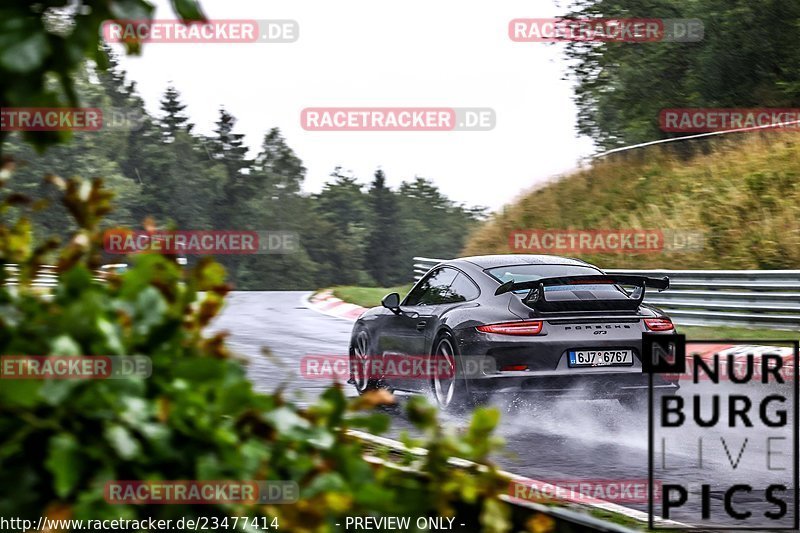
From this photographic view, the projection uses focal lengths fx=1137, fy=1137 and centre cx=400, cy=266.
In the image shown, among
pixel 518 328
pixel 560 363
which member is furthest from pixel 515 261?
pixel 560 363

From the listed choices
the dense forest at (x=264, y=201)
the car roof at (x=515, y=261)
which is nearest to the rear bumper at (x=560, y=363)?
the car roof at (x=515, y=261)

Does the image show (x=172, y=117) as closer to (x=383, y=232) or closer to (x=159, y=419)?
(x=383, y=232)

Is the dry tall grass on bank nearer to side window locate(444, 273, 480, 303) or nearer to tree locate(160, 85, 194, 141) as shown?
side window locate(444, 273, 480, 303)

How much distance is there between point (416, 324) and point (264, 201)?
101431 mm

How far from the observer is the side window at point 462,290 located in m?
10.4

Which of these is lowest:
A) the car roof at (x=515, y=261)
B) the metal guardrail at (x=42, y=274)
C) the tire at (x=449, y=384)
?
the tire at (x=449, y=384)

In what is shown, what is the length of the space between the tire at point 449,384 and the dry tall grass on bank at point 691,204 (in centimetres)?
1345

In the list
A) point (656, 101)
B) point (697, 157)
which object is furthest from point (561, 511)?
point (656, 101)

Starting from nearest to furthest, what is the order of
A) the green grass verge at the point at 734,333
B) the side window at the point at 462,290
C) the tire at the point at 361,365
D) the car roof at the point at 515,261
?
1. the side window at the point at 462,290
2. the car roof at the point at 515,261
3. the tire at the point at 361,365
4. the green grass verge at the point at 734,333

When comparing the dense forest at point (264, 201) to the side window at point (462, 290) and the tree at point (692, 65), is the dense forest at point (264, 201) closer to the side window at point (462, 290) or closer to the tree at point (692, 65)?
the tree at point (692, 65)

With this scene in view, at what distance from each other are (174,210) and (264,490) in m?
100

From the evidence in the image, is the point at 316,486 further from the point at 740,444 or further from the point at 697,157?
the point at 697,157

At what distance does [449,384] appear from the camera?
1011 cm

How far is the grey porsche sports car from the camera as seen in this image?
31.6 ft
